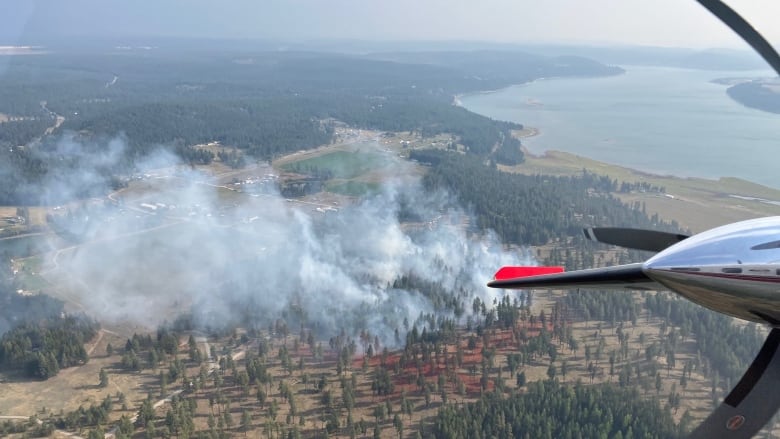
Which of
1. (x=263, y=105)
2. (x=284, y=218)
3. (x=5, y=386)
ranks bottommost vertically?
(x=5, y=386)

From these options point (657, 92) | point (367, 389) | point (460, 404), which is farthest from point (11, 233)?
point (657, 92)

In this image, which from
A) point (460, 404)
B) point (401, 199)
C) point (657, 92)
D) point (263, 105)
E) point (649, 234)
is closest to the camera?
point (649, 234)

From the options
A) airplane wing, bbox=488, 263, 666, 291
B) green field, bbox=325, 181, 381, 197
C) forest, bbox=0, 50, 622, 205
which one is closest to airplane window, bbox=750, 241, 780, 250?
airplane wing, bbox=488, 263, 666, 291

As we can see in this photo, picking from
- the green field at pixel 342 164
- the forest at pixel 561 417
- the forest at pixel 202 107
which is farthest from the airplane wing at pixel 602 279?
the green field at pixel 342 164

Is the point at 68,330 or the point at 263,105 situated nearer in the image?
the point at 68,330

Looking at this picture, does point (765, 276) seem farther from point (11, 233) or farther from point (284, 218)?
point (11, 233)

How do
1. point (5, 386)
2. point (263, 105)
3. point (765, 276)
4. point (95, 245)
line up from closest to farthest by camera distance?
point (765, 276) < point (5, 386) < point (95, 245) < point (263, 105)

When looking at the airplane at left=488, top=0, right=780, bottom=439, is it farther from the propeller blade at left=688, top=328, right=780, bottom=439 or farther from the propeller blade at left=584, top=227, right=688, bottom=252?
the propeller blade at left=584, top=227, right=688, bottom=252
